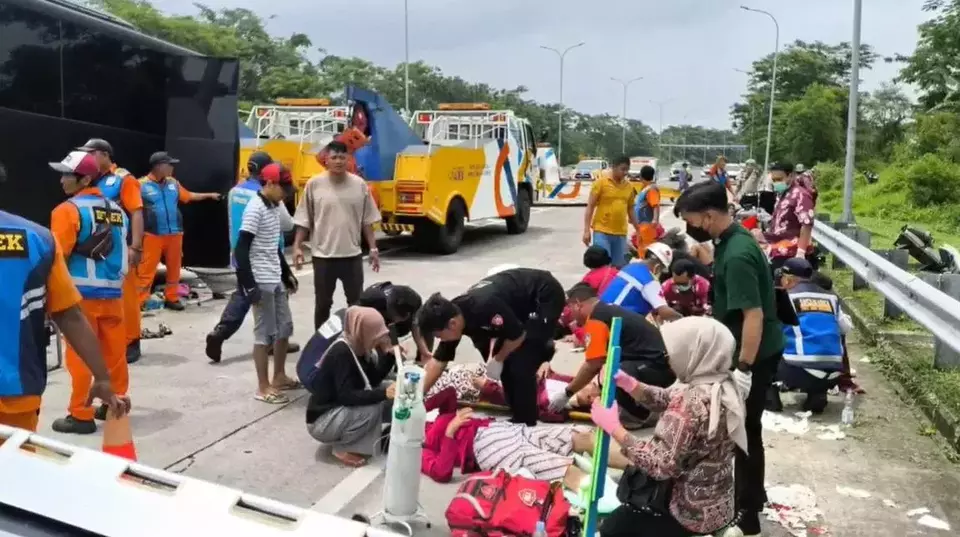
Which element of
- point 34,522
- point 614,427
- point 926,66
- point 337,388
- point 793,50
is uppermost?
point 793,50

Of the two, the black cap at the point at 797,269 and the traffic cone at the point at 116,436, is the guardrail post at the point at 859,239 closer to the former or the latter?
the black cap at the point at 797,269

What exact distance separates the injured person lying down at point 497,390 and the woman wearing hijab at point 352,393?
731 millimetres

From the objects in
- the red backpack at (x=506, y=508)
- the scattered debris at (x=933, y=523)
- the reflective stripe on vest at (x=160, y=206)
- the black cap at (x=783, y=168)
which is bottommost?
the scattered debris at (x=933, y=523)

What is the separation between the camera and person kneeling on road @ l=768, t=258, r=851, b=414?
6.21 m

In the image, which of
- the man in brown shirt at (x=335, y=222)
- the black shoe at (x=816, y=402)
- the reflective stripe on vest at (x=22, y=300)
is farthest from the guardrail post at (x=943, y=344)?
the reflective stripe on vest at (x=22, y=300)

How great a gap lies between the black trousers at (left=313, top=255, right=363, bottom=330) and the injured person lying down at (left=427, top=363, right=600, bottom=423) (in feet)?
3.88

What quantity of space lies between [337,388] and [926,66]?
40.0 meters

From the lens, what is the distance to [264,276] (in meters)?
6.32

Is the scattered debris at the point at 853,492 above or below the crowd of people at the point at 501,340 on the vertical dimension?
below

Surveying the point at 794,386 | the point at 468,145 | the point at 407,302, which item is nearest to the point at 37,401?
the point at 407,302

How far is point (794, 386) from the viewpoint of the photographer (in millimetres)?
6293

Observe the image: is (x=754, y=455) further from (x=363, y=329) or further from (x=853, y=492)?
(x=363, y=329)

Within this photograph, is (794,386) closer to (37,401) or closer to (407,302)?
(407,302)

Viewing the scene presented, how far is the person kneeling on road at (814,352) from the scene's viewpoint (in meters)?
6.21
